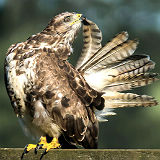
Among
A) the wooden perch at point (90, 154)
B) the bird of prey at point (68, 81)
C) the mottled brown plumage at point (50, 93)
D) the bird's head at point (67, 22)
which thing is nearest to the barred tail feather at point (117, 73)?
the bird of prey at point (68, 81)

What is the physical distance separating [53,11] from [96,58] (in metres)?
16.8

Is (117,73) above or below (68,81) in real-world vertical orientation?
below

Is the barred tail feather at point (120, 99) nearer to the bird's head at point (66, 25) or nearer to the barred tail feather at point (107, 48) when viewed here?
the barred tail feather at point (107, 48)

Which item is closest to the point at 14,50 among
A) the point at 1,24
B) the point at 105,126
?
the point at 105,126

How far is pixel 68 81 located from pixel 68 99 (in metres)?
0.20

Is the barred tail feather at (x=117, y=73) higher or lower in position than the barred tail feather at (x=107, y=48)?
lower

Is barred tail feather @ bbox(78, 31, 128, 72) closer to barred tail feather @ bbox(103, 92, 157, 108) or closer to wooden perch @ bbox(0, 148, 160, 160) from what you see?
barred tail feather @ bbox(103, 92, 157, 108)

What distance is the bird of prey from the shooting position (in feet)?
20.4

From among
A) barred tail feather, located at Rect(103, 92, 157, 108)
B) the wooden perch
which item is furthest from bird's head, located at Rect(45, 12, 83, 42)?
the wooden perch

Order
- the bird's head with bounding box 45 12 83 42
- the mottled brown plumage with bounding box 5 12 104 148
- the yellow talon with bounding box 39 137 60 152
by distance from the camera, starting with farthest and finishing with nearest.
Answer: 1. the bird's head with bounding box 45 12 83 42
2. the mottled brown plumage with bounding box 5 12 104 148
3. the yellow talon with bounding box 39 137 60 152

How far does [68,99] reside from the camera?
631 cm

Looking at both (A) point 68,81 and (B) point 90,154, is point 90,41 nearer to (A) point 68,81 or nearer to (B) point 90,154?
(A) point 68,81

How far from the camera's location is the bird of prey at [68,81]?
245 inches

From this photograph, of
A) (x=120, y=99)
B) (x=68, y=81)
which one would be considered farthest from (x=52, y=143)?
(x=120, y=99)
